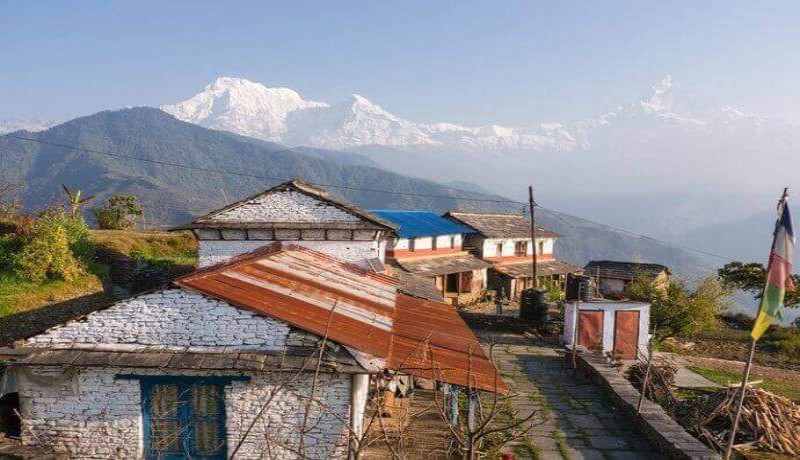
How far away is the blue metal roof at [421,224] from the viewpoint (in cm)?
3650

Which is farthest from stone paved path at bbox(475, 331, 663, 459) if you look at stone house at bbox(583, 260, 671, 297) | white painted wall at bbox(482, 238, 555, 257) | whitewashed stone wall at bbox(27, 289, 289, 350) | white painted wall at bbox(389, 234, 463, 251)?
stone house at bbox(583, 260, 671, 297)

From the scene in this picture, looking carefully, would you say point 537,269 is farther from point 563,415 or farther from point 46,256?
point 46,256

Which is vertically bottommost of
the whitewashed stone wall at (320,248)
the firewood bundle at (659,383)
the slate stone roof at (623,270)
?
the slate stone roof at (623,270)

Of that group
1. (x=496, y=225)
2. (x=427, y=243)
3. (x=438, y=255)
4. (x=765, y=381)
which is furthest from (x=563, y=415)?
(x=496, y=225)

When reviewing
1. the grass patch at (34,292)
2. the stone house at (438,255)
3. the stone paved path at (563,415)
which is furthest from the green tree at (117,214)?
the stone paved path at (563,415)

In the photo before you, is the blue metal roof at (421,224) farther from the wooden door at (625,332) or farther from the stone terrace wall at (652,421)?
the stone terrace wall at (652,421)

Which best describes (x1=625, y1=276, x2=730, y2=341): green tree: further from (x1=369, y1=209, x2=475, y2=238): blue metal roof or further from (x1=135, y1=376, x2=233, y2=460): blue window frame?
(x1=135, y1=376, x2=233, y2=460): blue window frame

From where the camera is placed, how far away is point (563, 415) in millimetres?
11203

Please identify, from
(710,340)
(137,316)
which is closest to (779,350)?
(710,340)

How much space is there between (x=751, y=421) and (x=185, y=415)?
37.9 ft

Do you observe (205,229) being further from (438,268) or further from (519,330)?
(438,268)

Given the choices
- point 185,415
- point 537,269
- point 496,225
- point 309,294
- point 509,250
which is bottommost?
point 537,269

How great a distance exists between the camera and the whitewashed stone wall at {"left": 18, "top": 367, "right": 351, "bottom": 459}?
7.60 m

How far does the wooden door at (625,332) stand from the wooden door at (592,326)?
0.54 m
